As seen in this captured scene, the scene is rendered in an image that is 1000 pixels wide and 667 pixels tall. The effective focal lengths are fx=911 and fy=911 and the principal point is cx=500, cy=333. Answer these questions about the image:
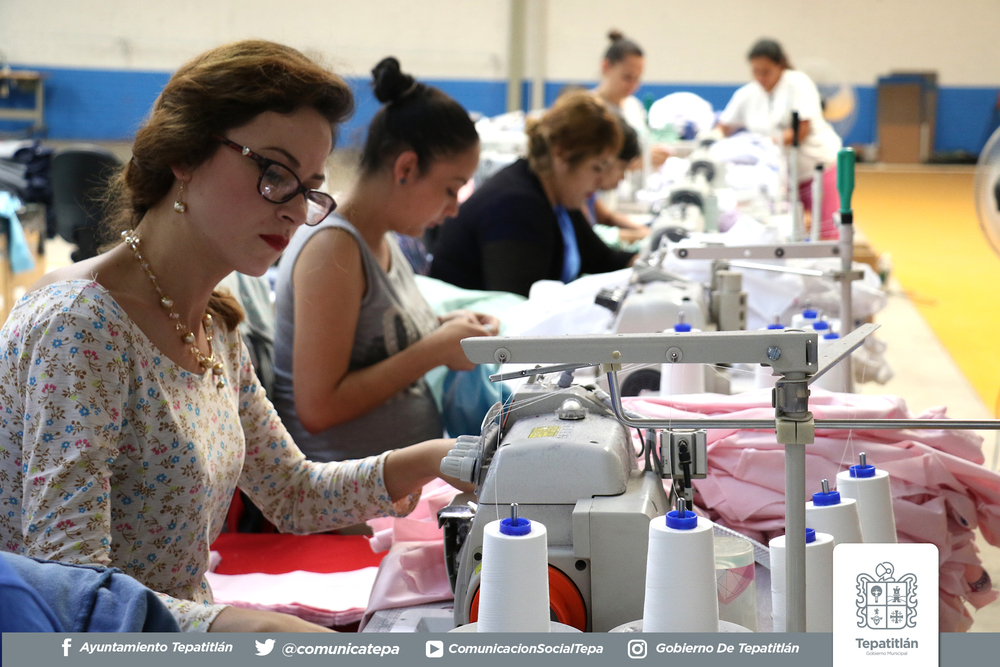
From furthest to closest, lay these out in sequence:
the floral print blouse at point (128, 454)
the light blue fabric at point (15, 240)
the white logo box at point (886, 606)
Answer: the light blue fabric at point (15, 240)
the floral print blouse at point (128, 454)
the white logo box at point (886, 606)

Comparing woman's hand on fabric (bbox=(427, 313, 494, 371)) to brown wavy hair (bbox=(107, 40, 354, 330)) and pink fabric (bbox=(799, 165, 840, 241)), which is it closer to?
brown wavy hair (bbox=(107, 40, 354, 330))

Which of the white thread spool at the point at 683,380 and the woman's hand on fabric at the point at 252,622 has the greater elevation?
the white thread spool at the point at 683,380

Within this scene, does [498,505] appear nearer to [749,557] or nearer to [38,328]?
[749,557]

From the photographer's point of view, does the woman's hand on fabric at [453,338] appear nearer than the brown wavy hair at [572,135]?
Yes

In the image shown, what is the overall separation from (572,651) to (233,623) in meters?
0.36

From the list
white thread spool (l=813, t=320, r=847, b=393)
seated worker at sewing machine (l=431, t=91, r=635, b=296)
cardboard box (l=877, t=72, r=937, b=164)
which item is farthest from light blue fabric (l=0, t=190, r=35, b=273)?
cardboard box (l=877, t=72, r=937, b=164)

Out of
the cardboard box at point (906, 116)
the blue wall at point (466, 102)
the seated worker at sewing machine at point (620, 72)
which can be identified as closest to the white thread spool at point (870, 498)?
the seated worker at sewing machine at point (620, 72)

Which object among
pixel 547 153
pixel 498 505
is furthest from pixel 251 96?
pixel 547 153

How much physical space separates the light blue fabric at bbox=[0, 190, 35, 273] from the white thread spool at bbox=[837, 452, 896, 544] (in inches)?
172

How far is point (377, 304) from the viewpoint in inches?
74.7

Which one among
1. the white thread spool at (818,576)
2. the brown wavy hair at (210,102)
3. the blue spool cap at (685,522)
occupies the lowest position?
the white thread spool at (818,576)

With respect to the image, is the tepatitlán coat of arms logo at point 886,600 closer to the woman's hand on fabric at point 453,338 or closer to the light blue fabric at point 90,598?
the light blue fabric at point 90,598

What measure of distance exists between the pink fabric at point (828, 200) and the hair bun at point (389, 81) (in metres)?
1.84

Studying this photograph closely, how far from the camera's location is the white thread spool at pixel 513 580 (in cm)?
75
